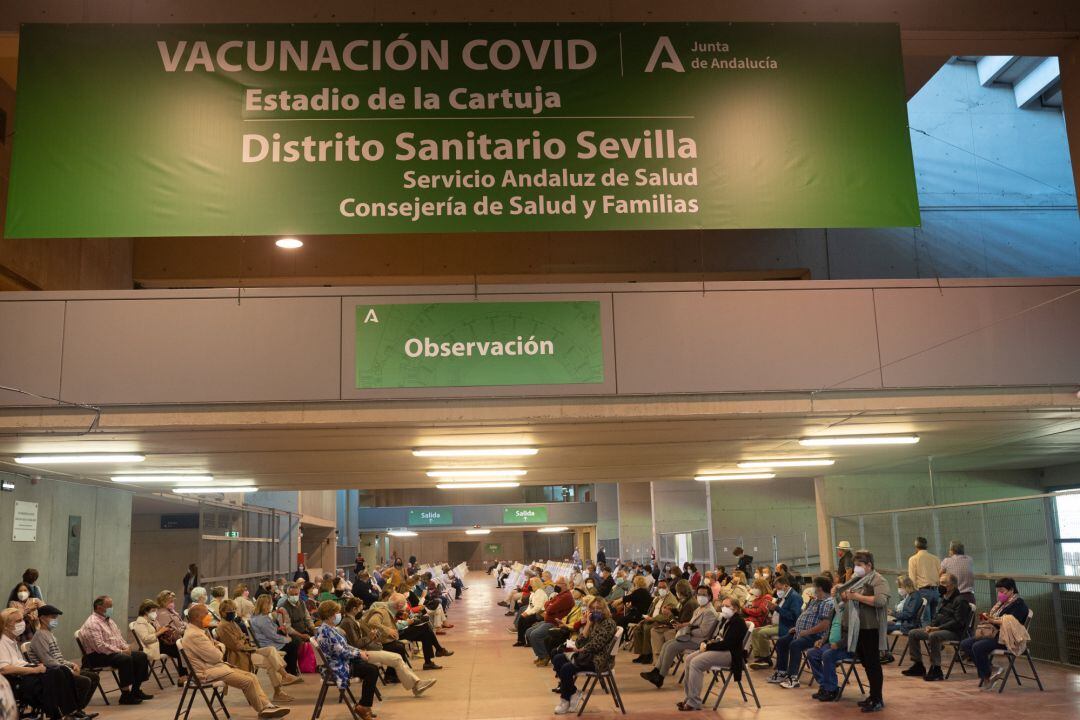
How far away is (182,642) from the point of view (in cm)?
917

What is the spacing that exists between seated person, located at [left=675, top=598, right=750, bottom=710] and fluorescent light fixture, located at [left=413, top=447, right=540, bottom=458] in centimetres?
342

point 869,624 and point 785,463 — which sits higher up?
point 785,463

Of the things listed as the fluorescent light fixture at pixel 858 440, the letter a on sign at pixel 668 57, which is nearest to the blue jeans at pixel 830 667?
the fluorescent light fixture at pixel 858 440

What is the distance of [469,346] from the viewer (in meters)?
8.67

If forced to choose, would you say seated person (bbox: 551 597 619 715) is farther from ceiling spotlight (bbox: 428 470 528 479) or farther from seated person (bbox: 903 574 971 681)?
ceiling spotlight (bbox: 428 470 528 479)

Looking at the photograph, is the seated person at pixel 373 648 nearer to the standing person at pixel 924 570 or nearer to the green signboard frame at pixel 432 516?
the standing person at pixel 924 570

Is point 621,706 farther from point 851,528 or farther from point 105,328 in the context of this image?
A: point 851,528

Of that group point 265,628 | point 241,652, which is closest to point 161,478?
point 265,628

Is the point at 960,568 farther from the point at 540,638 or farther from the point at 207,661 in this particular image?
the point at 207,661

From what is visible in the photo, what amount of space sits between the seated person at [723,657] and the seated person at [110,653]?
6.51 m

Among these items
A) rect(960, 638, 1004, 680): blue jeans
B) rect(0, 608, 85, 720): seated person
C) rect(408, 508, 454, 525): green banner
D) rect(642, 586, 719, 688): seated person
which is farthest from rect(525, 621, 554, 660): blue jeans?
rect(408, 508, 454, 525): green banner

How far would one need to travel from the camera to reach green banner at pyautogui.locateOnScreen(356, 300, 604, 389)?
28.3 ft

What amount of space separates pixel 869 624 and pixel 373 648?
621cm

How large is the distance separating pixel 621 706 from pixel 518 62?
21.2 ft
